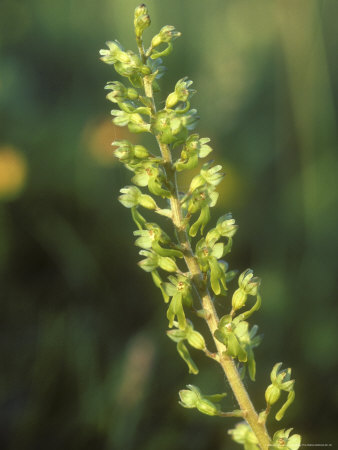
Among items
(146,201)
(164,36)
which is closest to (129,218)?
(146,201)

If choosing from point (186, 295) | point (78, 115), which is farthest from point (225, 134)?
point (186, 295)

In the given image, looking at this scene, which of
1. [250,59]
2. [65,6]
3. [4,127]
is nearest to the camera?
[4,127]

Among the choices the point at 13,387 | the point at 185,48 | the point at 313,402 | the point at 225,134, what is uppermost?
the point at 185,48

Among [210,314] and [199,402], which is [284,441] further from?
[210,314]

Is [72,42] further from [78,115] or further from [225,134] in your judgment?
[225,134]

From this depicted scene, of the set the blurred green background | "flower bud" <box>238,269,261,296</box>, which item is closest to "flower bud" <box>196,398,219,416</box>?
"flower bud" <box>238,269,261,296</box>
